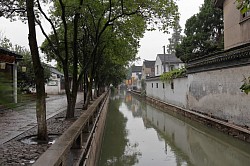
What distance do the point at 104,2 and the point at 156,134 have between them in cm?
619

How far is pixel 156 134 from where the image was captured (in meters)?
12.3

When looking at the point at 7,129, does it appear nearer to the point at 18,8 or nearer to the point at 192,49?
the point at 18,8

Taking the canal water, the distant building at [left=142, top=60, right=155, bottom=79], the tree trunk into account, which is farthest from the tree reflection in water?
the distant building at [left=142, top=60, right=155, bottom=79]

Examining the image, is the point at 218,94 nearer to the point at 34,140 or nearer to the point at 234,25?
the point at 234,25

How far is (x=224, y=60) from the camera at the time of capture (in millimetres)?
10922

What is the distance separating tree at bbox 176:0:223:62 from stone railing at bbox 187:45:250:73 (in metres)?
7.48

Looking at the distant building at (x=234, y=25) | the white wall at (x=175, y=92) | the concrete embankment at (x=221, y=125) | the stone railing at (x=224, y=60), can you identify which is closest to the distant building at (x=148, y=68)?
the white wall at (x=175, y=92)

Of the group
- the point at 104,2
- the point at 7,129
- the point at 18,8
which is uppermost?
the point at 104,2

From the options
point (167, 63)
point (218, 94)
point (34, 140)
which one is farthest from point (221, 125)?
point (167, 63)

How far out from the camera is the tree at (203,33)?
2216 centimetres

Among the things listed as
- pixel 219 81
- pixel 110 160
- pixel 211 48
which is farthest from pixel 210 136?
pixel 211 48

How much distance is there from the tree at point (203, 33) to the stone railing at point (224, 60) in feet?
24.5

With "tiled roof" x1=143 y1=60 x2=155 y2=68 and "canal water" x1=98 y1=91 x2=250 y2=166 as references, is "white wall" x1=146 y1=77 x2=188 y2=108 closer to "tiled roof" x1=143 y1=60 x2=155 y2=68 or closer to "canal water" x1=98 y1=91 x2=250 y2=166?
"canal water" x1=98 y1=91 x2=250 y2=166

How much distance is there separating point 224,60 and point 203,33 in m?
12.3
